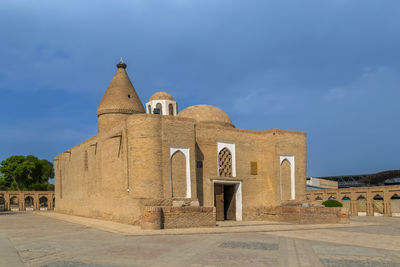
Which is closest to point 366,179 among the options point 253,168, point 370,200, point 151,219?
point 370,200

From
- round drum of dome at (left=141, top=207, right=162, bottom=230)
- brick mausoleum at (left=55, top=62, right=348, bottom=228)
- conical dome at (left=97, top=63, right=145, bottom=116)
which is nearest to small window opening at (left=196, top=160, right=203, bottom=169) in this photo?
brick mausoleum at (left=55, top=62, right=348, bottom=228)

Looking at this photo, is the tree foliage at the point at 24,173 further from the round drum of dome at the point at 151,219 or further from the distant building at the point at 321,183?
the round drum of dome at the point at 151,219

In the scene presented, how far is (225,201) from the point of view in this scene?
20.7 m

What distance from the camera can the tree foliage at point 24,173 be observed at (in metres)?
52.8

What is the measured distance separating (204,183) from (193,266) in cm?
1223

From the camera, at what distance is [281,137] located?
2133 centimetres

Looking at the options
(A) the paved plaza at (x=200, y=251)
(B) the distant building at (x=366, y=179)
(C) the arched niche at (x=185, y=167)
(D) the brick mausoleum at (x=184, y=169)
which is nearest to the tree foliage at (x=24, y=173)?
(D) the brick mausoleum at (x=184, y=169)

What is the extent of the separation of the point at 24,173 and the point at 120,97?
35.7 m

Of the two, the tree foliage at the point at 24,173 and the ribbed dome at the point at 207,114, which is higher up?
the ribbed dome at the point at 207,114

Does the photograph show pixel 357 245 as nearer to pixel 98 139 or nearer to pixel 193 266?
pixel 193 266

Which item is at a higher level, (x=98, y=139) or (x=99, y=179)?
A: (x=98, y=139)

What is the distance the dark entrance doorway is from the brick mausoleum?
0.05 m

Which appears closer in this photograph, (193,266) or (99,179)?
(193,266)

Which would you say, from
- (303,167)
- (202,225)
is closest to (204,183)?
(202,225)
